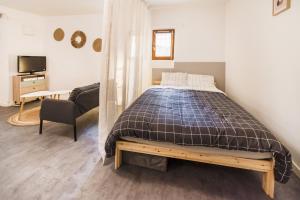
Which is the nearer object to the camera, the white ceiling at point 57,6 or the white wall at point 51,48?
the white ceiling at point 57,6

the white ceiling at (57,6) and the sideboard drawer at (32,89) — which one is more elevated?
the white ceiling at (57,6)

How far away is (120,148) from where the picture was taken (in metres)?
1.73

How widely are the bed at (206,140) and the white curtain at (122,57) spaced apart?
1.51 ft

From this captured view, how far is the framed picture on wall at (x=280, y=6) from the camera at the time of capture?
1.80 meters

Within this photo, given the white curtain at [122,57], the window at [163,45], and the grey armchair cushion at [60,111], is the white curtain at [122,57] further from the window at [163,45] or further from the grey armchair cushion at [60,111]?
the grey armchair cushion at [60,111]

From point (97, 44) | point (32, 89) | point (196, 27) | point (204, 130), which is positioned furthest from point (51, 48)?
point (204, 130)

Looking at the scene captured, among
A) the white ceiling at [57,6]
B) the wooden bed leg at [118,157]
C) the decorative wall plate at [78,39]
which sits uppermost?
the white ceiling at [57,6]

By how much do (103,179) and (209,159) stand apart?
0.99 meters

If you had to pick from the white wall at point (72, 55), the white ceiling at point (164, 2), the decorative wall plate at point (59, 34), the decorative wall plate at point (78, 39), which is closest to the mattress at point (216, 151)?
the white ceiling at point (164, 2)

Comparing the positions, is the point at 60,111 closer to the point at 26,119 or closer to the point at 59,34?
the point at 26,119

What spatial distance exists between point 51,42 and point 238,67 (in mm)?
4620

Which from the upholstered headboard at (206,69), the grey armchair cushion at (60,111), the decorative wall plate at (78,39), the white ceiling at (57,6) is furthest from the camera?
the decorative wall plate at (78,39)

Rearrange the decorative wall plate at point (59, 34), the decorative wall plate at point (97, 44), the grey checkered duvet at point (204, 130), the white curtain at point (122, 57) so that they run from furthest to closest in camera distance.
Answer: the decorative wall plate at point (59, 34) → the decorative wall plate at point (97, 44) → the white curtain at point (122, 57) → the grey checkered duvet at point (204, 130)

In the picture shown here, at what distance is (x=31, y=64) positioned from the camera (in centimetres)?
442
